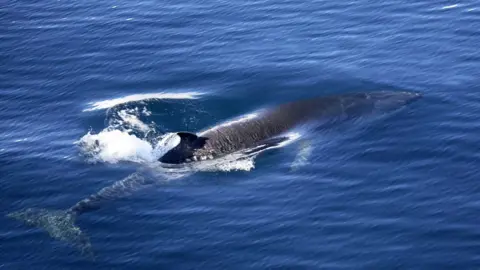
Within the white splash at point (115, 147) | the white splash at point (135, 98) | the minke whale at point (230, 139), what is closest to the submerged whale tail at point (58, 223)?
the minke whale at point (230, 139)

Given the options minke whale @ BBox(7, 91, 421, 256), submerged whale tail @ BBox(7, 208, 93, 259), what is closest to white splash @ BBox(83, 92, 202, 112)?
minke whale @ BBox(7, 91, 421, 256)

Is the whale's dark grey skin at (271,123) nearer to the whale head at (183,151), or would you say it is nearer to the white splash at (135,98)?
the whale head at (183,151)

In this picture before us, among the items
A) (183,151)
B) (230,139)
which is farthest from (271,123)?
(183,151)

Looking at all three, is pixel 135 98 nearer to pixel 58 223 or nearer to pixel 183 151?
pixel 183 151

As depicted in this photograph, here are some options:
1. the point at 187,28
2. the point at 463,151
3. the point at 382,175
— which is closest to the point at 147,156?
the point at 382,175

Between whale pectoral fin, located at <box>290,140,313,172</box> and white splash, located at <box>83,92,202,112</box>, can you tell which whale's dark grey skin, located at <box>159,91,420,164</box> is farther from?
white splash, located at <box>83,92,202,112</box>
